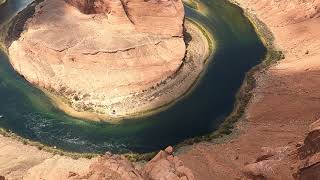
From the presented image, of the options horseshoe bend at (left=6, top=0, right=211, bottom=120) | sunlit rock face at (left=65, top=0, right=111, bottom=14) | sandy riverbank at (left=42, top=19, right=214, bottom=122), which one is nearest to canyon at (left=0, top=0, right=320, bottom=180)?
sunlit rock face at (left=65, top=0, right=111, bottom=14)

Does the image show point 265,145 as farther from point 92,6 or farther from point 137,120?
point 92,6

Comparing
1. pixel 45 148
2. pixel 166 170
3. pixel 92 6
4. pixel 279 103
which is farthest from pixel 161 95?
pixel 166 170

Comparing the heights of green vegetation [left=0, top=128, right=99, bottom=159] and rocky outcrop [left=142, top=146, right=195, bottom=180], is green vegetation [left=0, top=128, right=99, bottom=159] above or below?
below

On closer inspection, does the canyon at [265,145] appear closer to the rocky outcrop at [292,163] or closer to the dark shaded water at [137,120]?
the rocky outcrop at [292,163]

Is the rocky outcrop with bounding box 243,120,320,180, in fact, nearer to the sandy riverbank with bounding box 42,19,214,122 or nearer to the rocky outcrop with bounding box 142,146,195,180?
the rocky outcrop with bounding box 142,146,195,180

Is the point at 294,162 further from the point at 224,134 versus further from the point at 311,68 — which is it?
the point at 311,68

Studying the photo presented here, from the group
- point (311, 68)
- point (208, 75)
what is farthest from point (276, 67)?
point (208, 75)

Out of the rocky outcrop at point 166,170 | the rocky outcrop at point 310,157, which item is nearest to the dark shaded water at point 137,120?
the rocky outcrop at point 166,170
